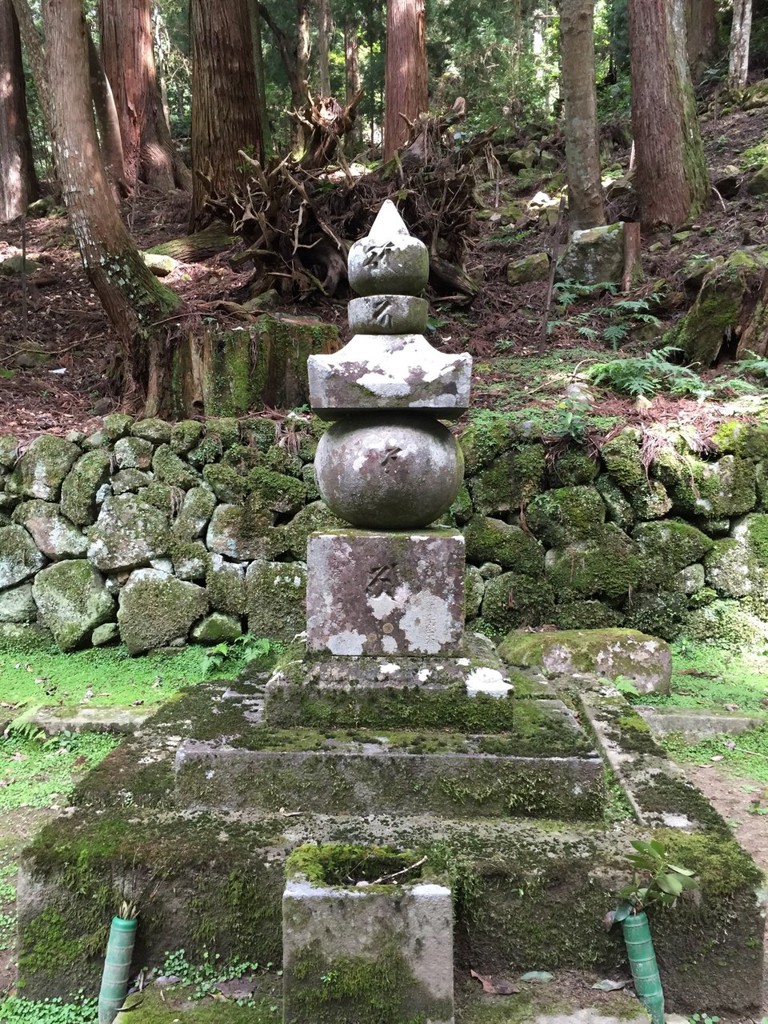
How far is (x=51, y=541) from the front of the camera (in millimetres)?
5547

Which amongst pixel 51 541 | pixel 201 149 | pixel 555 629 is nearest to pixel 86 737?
pixel 51 541

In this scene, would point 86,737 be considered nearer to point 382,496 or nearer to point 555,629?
point 382,496

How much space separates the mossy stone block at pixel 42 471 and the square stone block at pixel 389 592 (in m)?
3.66

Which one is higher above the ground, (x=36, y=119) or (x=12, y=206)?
(x=36, y=119)

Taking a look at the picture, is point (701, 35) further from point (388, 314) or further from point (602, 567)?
point (388, 314)

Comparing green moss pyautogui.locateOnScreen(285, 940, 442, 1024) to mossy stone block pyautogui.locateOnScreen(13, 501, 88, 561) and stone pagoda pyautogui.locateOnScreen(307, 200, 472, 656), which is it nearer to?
stone pagoda pyautogui.locateOnScreen(307, 200, 472, 656)

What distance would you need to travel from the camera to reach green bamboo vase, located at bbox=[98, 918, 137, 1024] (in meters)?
2.09

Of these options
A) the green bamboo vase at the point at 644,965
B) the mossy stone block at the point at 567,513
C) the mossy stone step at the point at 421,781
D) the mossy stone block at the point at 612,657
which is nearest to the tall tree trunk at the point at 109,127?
the mossy stone block at the point at 567,513

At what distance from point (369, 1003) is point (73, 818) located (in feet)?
3.80

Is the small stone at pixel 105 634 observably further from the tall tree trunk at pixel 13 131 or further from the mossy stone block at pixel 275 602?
the tall tree trunk at pixel 13 131

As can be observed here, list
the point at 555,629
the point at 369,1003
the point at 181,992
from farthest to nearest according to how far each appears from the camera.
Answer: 1. the point at 555,629
2. the point at 181,992
3. the point at 369,1003

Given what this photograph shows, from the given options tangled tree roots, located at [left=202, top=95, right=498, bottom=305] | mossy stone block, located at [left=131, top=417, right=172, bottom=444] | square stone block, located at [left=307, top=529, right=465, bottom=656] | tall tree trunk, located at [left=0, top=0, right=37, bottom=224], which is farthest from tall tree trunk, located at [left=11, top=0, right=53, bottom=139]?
square stone block, located at [left=307, top=529, right=465, bottom=656]

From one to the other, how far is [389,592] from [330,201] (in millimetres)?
5864

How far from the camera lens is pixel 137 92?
12680mm
